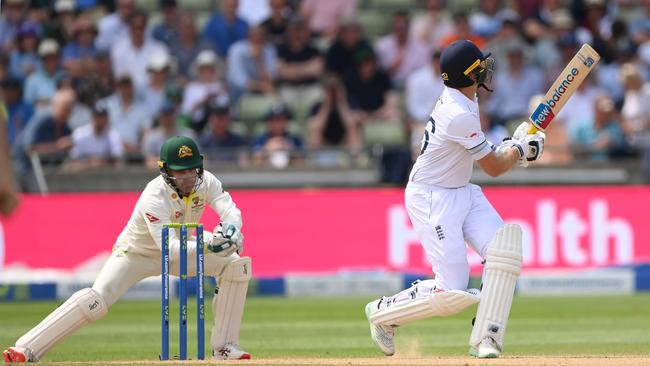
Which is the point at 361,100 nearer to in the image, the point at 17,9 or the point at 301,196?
the point at 301,196

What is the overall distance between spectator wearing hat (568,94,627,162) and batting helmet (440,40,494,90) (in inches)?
240

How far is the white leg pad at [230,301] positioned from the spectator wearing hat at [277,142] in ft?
18.7

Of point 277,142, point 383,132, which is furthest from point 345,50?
point 277,142

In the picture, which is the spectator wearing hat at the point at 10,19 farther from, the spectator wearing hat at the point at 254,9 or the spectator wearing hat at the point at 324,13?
the spectator wearing hat at the point at 324,13

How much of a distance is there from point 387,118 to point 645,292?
11.1 feet

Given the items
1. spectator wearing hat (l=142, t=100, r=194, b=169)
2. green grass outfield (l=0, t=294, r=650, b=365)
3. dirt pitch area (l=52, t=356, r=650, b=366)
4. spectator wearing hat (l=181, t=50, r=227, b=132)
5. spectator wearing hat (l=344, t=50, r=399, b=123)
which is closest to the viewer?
dirt pitch area (l=52, t=356, r=650, b=366)

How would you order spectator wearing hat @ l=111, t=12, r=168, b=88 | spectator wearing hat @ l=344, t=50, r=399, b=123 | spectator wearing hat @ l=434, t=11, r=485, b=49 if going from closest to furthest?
spectator wearing hat @ l=434, t=11, r=485, b=49 < spectator wearing hat @ l=344, t=50, r=399, b=123 < spectator wearing hat @ l=111, t=12, r=168, b=88

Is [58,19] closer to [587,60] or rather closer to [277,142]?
[277,142]

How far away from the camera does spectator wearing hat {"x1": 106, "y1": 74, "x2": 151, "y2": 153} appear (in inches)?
548

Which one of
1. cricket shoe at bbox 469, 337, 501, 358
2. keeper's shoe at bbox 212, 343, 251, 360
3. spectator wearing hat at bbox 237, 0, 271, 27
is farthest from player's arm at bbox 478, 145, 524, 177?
spectator wearing hat at bbox 237, 0, 271, 27

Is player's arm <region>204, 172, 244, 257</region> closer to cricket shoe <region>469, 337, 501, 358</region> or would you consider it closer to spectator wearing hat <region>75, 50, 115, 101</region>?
cricket shoe <region>469, 337, 501, 358</region>

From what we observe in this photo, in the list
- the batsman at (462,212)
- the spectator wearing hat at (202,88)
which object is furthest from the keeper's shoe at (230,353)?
the spectator wearing hat at (202,88)

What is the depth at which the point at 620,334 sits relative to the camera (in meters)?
8.95

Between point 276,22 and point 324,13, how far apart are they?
583 mm
